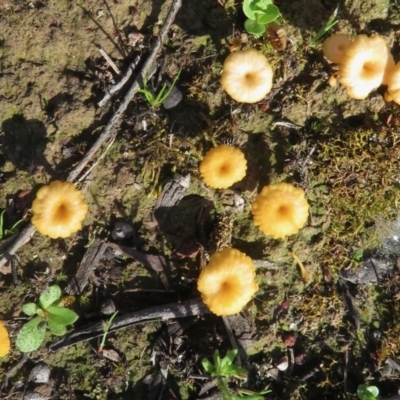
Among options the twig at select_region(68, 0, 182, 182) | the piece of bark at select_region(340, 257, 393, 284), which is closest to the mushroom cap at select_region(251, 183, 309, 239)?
the piece of bark at select_region(340, 257, 393, 284)

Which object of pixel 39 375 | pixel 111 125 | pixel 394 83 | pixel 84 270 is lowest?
pixel 39 375

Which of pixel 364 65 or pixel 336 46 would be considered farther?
pixel 336 46

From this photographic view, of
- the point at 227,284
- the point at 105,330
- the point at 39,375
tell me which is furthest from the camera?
the point at 39,375

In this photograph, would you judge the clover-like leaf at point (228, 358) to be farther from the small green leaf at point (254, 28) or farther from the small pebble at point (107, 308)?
the small green leaf at point (254, 28)

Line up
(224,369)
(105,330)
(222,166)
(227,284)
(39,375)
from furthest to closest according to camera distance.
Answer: (39,375) → (105,330) → (224,369) → (222,166) → (227,284)

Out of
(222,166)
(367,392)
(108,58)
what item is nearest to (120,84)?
(108,58)

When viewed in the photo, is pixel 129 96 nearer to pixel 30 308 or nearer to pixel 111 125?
pixel 111 125

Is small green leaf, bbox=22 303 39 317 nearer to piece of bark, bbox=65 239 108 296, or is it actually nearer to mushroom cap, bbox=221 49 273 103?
piece of bark, bbox=65 239 108 296
